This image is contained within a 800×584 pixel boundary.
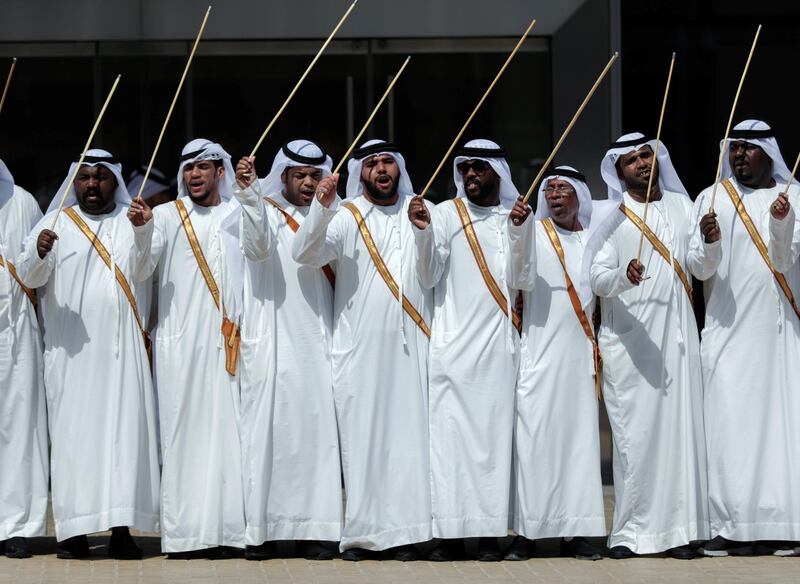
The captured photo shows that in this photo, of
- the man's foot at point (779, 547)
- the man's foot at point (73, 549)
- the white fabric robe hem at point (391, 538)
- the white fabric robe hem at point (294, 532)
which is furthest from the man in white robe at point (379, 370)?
the man's foot at point (779, 547)

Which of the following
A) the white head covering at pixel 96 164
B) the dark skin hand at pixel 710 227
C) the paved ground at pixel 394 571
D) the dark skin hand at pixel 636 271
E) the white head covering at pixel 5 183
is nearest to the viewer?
the paved ground at pixel 394 571

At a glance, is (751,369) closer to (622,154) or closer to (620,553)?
(620,553)

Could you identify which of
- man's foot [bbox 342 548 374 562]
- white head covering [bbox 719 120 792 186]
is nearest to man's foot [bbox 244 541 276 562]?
man's foot [bbox 342 548 374 562]

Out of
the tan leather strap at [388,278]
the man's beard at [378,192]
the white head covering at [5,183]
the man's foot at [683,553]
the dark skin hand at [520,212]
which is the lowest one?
the man's foot at [683,553]

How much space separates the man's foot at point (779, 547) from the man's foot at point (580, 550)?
833 mm

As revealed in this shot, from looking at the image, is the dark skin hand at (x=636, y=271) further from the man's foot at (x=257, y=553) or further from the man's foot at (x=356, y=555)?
the man's foot at (x=257, y=553)

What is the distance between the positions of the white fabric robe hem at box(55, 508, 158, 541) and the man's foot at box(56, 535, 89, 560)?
10 centimetres

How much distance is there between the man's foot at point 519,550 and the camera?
335 inches

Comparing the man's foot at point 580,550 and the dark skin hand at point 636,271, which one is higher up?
the dark skin hand at point 636,271

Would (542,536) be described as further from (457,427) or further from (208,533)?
(208,533)

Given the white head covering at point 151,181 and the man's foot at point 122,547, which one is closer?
the man's foot at point 122,547

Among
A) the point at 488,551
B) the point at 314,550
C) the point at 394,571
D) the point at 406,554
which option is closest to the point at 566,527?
the point at 488,551

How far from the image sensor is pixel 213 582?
26.1ft

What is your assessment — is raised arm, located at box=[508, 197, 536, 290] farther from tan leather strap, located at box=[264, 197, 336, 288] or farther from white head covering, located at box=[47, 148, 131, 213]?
white head covering, located at box=[47, 148, 131, 213]
